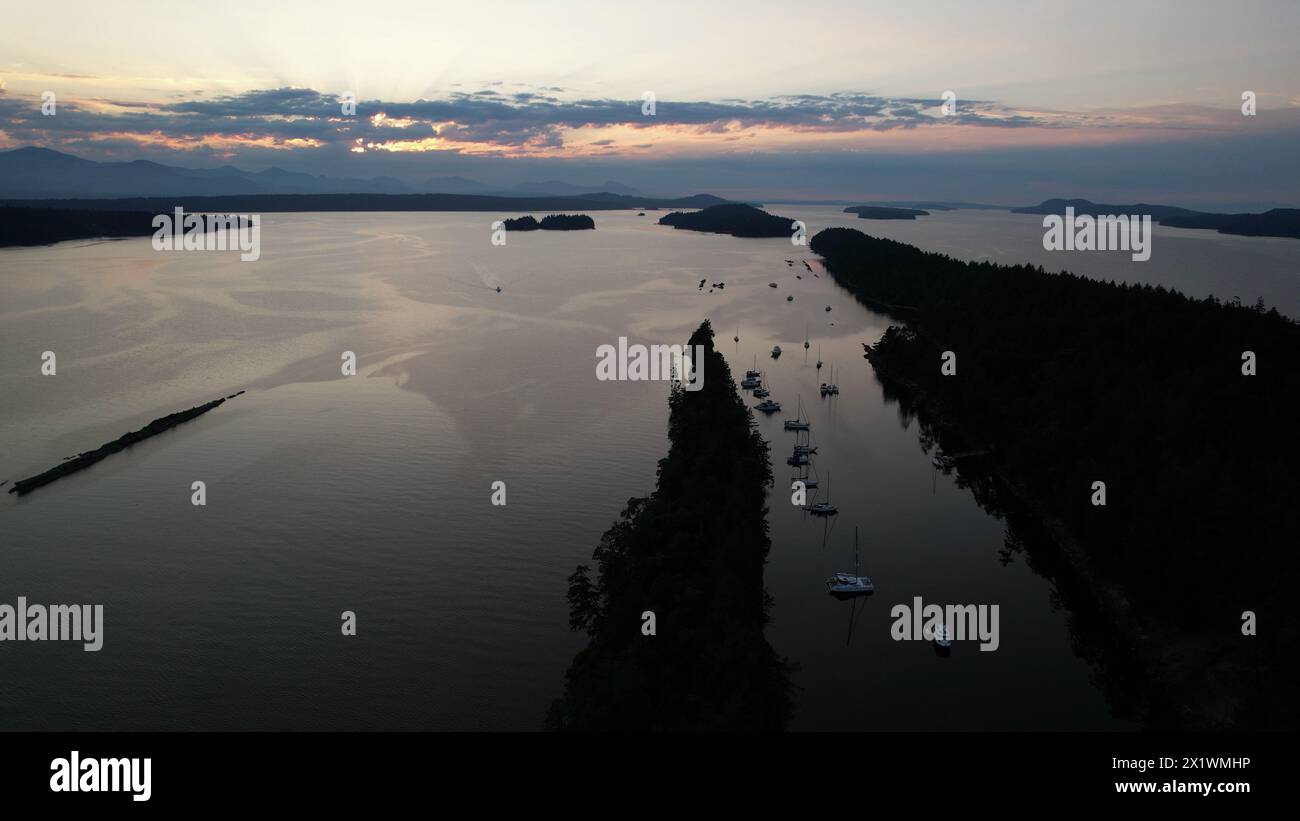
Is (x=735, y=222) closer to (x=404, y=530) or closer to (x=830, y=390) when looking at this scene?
(x=830, y=390)

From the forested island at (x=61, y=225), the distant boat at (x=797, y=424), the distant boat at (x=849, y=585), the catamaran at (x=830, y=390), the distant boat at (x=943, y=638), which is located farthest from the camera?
the forested island at (x=61, y=225)

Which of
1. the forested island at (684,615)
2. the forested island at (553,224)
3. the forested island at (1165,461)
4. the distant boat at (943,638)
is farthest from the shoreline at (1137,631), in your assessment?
the forested island at (553,224)

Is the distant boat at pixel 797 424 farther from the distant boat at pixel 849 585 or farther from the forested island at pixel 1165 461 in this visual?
the distant boat at pixel 849 585

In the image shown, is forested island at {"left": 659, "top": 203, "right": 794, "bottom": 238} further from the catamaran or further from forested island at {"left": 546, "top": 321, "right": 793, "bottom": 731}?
forested island at {"left": 546, "top": 321, "right": 793, "bottom": 731}

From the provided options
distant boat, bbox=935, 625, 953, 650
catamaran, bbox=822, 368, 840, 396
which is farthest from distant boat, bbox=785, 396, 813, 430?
distant boat, bbox=935, 625, 953, 650
